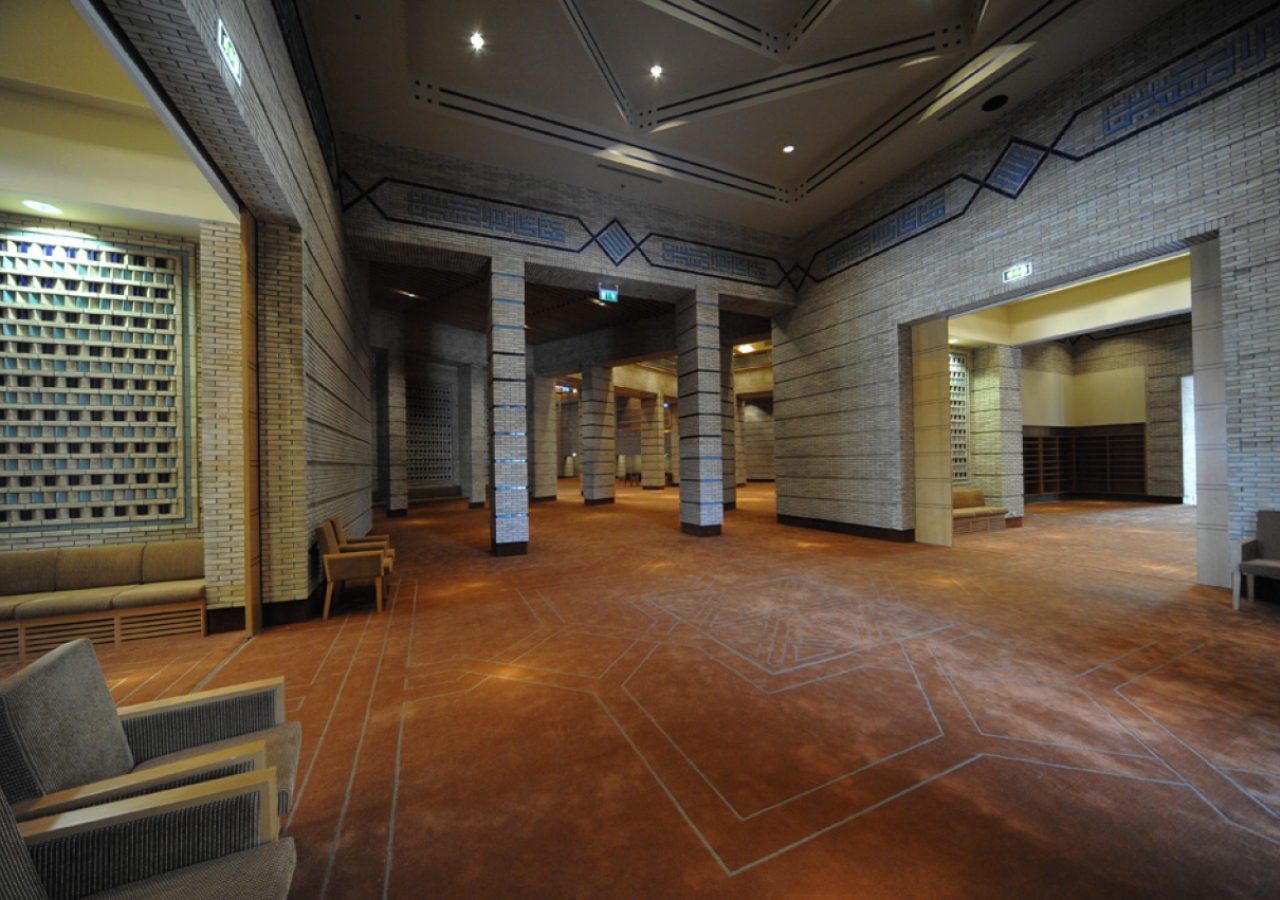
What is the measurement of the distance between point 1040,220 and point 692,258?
5.36 metres

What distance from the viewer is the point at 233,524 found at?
453 cm

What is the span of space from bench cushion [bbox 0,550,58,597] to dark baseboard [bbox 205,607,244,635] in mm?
1266

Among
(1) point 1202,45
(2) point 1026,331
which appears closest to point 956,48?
(1) point 1202,45

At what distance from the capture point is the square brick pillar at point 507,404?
26.1 feet

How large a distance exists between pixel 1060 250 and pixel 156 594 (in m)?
10.6

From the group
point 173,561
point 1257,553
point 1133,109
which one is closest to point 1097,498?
point 1257,553

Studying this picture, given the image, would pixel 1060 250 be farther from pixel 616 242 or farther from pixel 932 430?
pixel 616 242

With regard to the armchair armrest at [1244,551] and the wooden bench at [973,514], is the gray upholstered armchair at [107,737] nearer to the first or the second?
the armchair armrest at [1244,551]

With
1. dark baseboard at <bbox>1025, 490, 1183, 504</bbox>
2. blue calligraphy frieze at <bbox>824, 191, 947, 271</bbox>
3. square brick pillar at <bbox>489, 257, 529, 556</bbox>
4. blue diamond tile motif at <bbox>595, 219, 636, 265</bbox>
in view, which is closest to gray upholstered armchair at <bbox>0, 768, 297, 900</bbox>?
square brick pillar at <bbox>489, 257, 529, 556</bbox>

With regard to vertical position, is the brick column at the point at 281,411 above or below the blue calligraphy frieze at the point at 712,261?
below

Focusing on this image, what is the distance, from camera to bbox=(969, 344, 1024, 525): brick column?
11.1 m

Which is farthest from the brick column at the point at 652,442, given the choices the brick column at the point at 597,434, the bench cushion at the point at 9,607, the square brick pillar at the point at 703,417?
the bench cushion at the point at 9,607

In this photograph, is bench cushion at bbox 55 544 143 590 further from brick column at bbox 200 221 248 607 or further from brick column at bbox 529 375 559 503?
brick column at bbox 529 375 559 503

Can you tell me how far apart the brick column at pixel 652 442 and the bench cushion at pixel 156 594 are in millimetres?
16633
